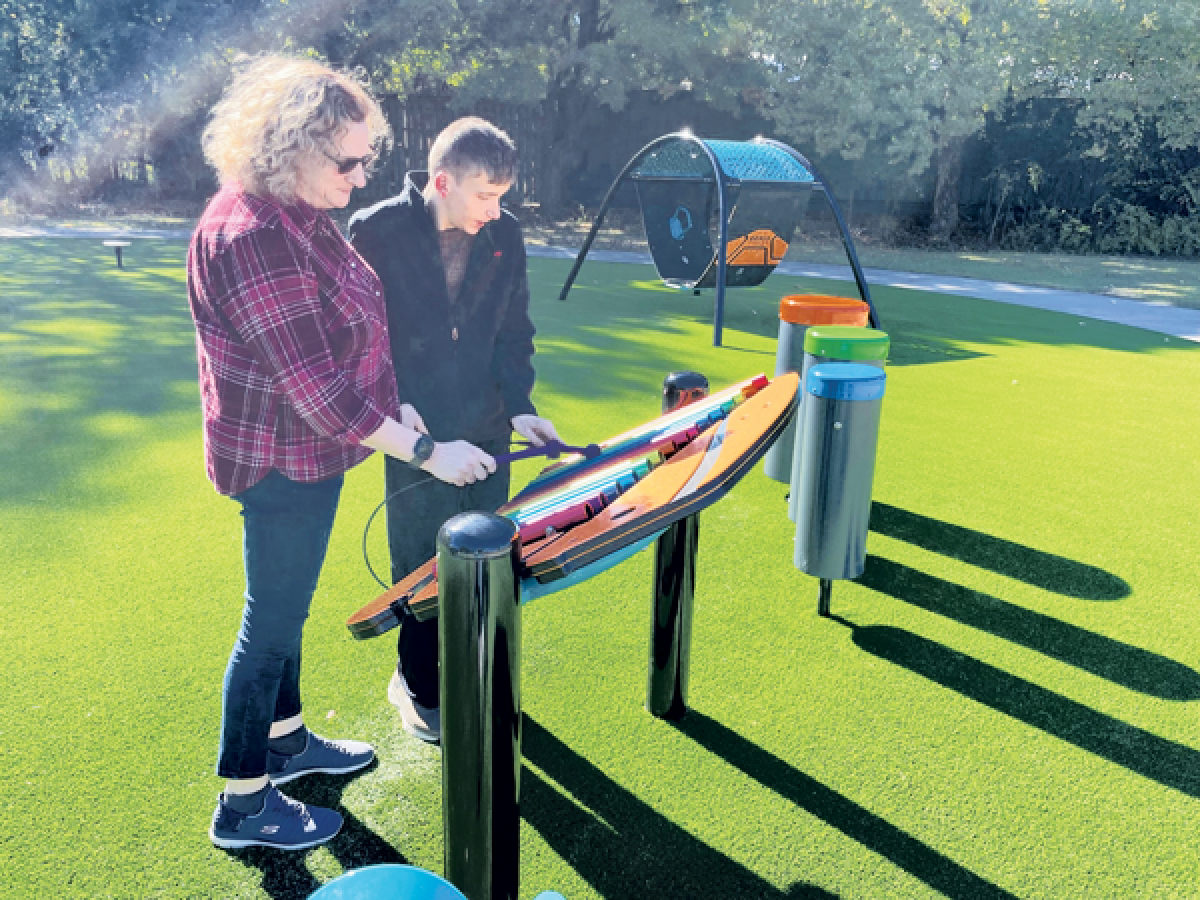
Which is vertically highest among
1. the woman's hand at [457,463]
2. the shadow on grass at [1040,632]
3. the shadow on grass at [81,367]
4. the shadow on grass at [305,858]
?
the woman's hand at [457,463]

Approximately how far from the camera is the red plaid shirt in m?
2.08

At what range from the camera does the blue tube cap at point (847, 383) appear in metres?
3.77

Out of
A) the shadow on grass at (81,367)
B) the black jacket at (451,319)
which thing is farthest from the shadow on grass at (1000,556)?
the shadow on grass at (81,367)

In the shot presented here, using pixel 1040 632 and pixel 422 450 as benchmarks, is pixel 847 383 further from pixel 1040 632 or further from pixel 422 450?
pixel 422 450

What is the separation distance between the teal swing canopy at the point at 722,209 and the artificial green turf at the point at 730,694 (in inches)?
165

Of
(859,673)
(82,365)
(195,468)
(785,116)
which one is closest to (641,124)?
(785,116)

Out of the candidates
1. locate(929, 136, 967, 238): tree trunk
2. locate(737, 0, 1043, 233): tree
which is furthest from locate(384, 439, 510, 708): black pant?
locate(929, 136, 967, 238): tree trunk

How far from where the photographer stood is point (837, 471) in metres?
3.87

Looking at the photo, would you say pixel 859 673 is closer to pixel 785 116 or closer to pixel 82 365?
pixel 82 365

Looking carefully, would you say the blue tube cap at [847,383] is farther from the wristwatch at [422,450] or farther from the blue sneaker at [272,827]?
the blue sneaker at [272,827]

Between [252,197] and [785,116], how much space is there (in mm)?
20000

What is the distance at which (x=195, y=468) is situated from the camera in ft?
17.9

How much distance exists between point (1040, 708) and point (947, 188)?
66.2 ft

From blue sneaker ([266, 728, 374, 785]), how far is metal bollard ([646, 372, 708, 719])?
0.95 m
